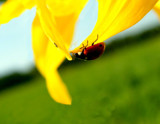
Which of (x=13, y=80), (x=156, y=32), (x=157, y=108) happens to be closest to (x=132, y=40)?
(x=156, y=32)

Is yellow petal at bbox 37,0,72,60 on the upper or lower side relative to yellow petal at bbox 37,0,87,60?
lower

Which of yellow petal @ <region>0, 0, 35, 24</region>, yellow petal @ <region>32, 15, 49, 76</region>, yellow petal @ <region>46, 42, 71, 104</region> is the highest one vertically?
yellow petal @ <region>0, 0, 35, 24</region>

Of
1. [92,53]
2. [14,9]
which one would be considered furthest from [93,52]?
[14,9]

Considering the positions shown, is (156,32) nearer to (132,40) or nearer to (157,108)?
(132,40)

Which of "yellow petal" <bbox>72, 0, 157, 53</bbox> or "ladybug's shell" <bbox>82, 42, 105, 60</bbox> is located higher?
"ladybug's shell" <bbox>82, 42, 105, 60</bbox>

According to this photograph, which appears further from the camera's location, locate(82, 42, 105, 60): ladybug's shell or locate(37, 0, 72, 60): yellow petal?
locate(82, 42, 105, 60): ladybug's shell

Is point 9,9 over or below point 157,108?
over
